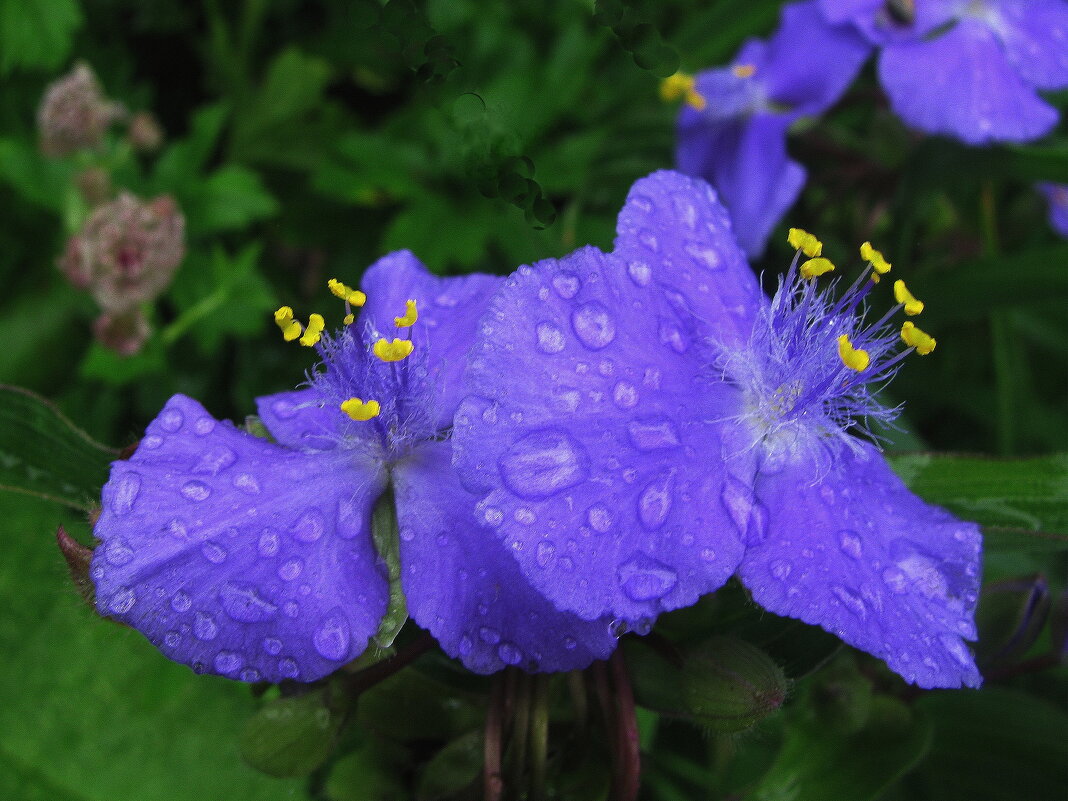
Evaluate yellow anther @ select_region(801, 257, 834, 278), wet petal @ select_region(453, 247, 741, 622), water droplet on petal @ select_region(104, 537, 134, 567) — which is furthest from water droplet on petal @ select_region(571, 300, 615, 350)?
water droplet on petal @ select_region(104, 537, 134, 567)

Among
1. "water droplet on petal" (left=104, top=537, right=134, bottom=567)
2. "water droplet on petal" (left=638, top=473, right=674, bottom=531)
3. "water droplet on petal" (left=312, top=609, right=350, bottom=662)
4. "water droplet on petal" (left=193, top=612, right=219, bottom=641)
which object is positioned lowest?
"water droplet on petal" (left=312, top=609, right=350, bottom=662)

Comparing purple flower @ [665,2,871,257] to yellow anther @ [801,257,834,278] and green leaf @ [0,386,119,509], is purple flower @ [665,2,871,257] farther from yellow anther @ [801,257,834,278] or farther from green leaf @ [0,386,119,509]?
green leaf @ [0,386,119,509]

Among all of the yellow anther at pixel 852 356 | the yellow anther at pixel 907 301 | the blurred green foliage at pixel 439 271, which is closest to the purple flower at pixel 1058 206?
the blurred green foliage at pixel 439 271

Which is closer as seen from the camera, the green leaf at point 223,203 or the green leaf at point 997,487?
the green leaf at point 997,487

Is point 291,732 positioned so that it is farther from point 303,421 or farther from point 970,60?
point 970,60

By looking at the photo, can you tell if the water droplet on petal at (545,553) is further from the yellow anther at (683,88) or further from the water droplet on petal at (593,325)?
the yellow anther at (683,88)

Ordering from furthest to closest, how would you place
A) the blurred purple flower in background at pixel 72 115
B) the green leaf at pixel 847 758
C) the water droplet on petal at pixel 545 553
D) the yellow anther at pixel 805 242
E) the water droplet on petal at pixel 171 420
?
the blurred purple flower in background at pixel 72 115, the green leaf at pixel 847 758, the yellow anther at pixel 805 242, the water droplet on petal at pixel 171 420, the water droplet on petal at pixel 545 553

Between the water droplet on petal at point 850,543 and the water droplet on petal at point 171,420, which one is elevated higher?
the water droplet on petal at point 171,420
